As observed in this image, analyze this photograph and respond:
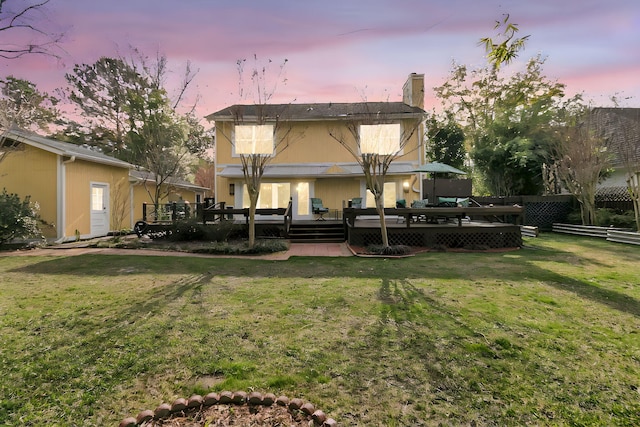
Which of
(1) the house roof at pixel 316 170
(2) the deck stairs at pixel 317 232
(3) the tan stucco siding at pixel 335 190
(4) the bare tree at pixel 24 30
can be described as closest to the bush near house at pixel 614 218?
(1) the house roof at pixel 316 170

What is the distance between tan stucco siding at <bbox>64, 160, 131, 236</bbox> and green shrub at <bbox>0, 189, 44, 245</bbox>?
117cm

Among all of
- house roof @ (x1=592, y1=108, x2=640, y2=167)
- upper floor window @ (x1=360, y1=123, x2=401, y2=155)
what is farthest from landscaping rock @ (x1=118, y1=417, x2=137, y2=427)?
house roof @ (x1=592, y1=108, x2=640, y2=167)

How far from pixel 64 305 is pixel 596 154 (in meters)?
17.9

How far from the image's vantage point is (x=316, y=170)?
601 inches

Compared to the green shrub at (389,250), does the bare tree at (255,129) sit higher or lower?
higher

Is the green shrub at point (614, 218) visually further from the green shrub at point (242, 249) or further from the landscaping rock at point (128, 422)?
the landscaping rock at point (128, 422)

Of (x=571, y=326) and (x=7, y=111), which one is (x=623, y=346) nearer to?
(x=571, y=326)

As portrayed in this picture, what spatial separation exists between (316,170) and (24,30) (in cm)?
1069

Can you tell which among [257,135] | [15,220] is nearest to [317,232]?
[257,135]

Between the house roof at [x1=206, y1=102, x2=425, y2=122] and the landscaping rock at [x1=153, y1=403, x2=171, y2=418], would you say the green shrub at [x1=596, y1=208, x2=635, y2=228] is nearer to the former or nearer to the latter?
the house roof at [x1=206, y1=102, x2=425, y2=122]

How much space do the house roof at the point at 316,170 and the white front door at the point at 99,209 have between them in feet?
15.4

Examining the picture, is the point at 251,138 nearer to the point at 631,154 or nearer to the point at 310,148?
the point at 310,148

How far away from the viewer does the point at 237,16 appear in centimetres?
509

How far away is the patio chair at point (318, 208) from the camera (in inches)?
565
